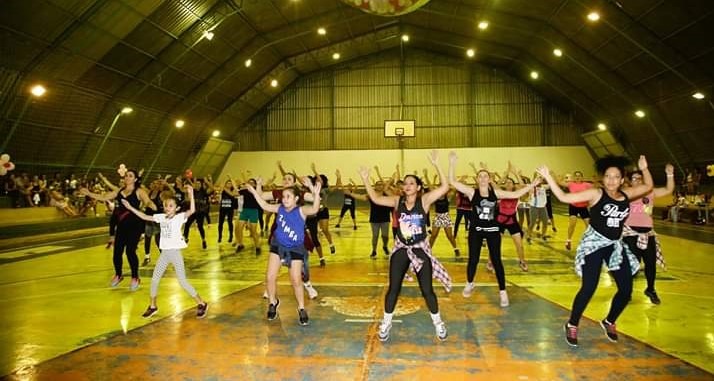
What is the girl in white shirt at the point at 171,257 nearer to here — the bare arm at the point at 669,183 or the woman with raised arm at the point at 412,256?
the woman with raised arm at the point at 412,256

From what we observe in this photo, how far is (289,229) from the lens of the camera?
21.3 feet

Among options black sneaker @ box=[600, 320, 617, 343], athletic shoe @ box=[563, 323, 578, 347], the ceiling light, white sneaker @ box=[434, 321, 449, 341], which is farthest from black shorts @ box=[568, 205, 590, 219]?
the ceiling light

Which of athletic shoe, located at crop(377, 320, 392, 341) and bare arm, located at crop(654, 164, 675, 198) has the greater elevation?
bare arm, located at crop(654, 164, 675, 198)

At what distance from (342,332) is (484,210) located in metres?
2.88

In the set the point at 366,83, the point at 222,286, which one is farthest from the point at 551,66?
the point at 222,286

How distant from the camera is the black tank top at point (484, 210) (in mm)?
7277

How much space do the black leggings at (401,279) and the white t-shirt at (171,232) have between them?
318cm

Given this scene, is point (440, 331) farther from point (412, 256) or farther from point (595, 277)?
point (595, 277)

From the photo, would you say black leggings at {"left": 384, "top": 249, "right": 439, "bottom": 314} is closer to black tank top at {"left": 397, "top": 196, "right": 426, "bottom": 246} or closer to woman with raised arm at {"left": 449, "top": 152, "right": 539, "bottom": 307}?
black tank top at {"left": 397, "top": 196, "right": 426, "bottom": 246}

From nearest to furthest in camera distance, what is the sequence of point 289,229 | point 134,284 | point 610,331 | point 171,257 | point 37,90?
point 610,331 → point 289,229 → point 171,257 → point 134,284 → point 37,90

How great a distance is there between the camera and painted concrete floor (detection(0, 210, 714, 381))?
4781 millimetres

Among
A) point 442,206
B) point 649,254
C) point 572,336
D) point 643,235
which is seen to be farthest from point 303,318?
point 442,206

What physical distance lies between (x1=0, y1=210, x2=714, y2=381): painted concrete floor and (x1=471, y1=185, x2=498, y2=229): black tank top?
122cm

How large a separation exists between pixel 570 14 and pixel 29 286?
24.7m
